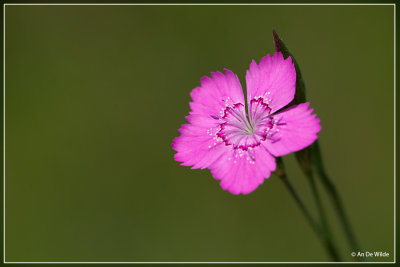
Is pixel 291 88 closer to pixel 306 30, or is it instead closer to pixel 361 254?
pixel 361 254

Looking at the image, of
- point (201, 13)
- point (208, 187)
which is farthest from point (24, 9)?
point (208, 187)

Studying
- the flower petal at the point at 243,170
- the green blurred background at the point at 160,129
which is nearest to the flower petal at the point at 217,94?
the flower petal at the point at 243,170

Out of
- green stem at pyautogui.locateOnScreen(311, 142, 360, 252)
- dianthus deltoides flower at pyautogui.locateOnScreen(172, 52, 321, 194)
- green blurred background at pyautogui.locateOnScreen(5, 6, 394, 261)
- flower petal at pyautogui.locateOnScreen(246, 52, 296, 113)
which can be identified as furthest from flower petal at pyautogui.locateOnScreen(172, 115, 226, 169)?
green blurred background at pyautogui.locateOnScreen(5, 6, 394, 261)

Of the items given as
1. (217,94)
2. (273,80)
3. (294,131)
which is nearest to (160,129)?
(217,94)

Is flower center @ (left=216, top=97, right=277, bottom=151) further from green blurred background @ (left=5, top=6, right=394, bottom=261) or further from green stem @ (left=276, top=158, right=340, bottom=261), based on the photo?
green blurred background @ (left=5, top=6, right=394, bottom=261)

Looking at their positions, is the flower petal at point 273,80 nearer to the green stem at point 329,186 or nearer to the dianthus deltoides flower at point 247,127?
the dianthus deltoides flower at point 247,127

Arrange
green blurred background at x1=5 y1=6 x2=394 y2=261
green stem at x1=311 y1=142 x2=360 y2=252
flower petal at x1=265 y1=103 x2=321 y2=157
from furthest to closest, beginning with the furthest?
green blurred background at x1=5 y1=6 x2=394 y2=261
green stem at x1=311 y1=142 x2=360 y2=252
flower petal at x1=265 y1=103 x2=321 y2=157
